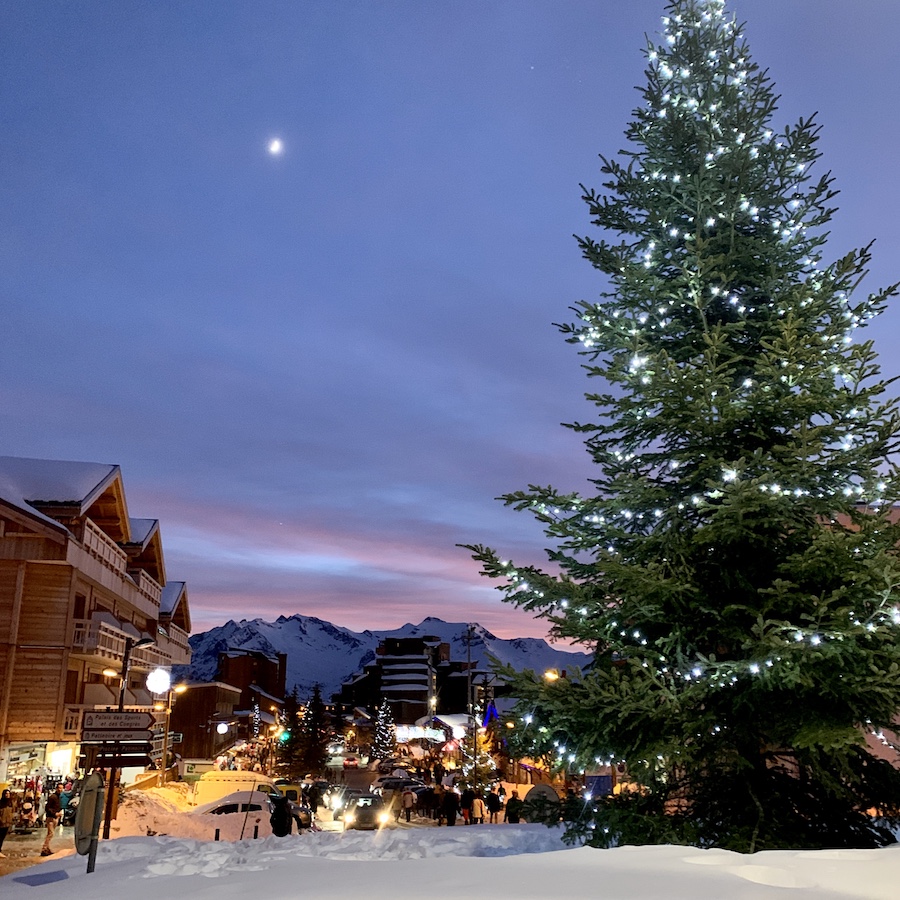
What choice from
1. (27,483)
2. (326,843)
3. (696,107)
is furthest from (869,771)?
(27,483)

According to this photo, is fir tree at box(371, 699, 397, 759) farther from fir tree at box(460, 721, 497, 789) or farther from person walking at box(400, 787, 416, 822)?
person walking at box(400, 787, 416, 822)

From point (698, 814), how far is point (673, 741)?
203 centimetres

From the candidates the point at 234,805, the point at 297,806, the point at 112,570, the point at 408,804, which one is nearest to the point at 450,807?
the point at 234,805

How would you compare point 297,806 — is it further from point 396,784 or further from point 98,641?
point 396,784

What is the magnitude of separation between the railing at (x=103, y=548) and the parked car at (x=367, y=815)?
50.1 feet

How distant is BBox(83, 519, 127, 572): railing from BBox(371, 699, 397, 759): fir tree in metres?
71.6

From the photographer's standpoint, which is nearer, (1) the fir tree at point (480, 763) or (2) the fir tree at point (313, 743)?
(1) the fir tree at point (480, 763)

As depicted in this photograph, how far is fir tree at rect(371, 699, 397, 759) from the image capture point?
10125cm

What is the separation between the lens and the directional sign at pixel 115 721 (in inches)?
485

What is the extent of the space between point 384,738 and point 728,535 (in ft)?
332

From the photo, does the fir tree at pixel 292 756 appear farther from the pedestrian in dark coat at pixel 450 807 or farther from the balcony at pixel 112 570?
the pedestrian in dark coat at pixel 450 807

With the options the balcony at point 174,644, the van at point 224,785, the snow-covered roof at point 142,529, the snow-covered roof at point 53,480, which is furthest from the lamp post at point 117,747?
the balcony at point 174,644

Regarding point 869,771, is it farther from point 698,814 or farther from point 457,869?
point 457,869

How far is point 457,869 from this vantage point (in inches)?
280
